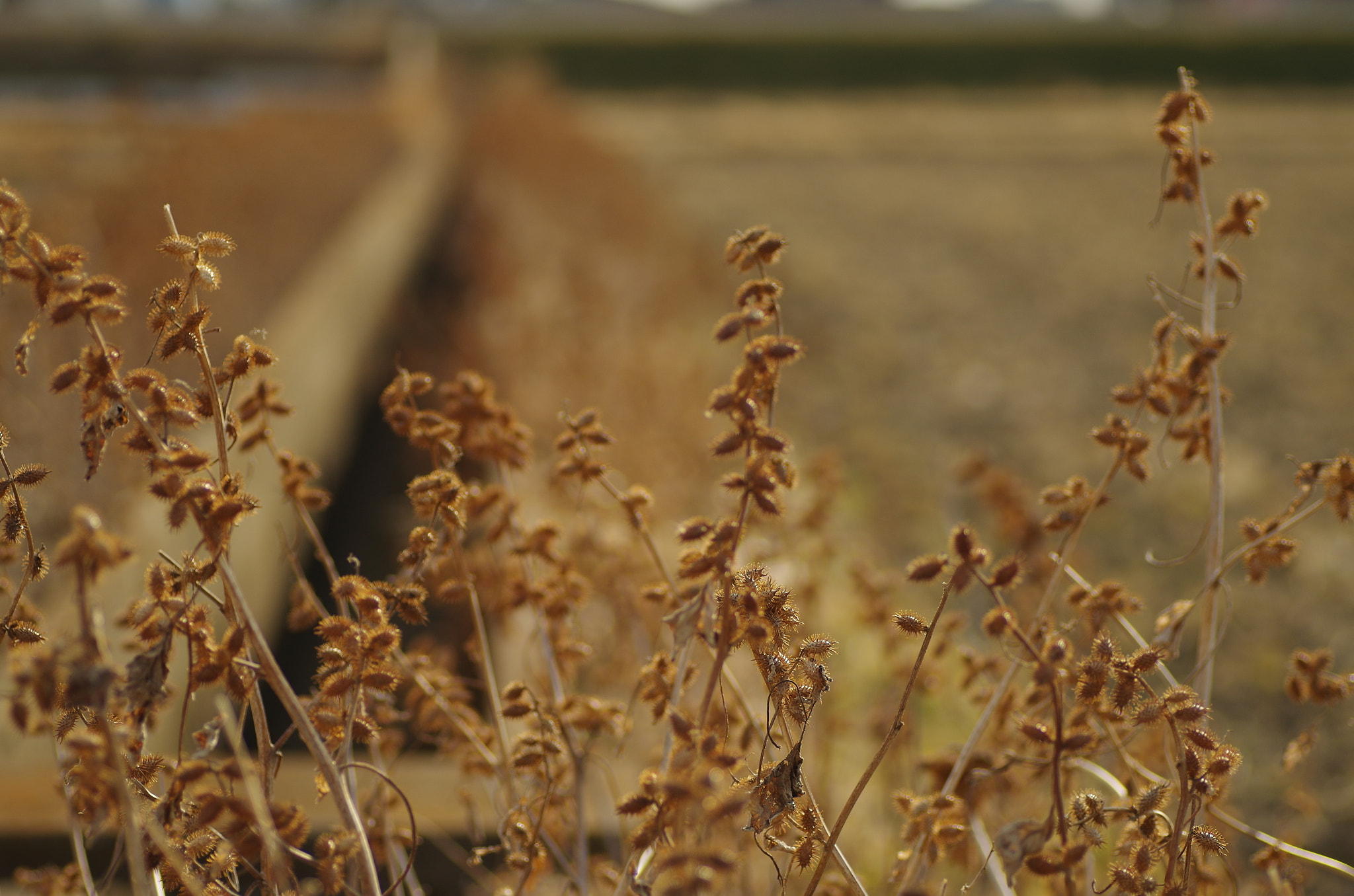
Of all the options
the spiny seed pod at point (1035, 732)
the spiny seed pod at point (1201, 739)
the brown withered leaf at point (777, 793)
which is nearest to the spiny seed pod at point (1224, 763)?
the spiny seed pod at point (1201, 739)

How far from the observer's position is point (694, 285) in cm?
821

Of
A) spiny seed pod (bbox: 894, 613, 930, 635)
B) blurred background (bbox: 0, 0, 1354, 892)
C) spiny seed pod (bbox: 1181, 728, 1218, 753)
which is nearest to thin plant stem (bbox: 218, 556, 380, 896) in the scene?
blurred background (bbox: 0, 0, 1354, 892)

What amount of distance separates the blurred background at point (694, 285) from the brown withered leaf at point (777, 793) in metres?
0.65

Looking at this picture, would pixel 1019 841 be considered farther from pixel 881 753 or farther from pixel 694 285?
pixel 694 285

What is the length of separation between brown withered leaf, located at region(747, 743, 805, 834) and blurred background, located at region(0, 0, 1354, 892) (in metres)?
0.65

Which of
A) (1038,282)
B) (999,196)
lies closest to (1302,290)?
(1038,282)

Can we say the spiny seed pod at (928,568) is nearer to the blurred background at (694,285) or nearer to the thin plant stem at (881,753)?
the thin plant stem at (881,753)

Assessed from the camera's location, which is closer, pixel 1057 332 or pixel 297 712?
pixel 297 712

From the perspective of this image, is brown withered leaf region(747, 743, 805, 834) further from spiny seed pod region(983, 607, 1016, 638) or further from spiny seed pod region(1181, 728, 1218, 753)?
spiny seed pod region(1181, 728, 1218, 753)

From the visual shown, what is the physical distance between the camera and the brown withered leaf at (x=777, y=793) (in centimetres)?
100

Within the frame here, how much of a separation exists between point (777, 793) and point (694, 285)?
291 inches

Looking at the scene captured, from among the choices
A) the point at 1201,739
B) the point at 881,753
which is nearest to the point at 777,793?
the point at 881,753

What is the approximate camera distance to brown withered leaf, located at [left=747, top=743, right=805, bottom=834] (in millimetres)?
997

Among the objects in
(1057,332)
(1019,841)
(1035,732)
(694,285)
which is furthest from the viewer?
(694,285)
